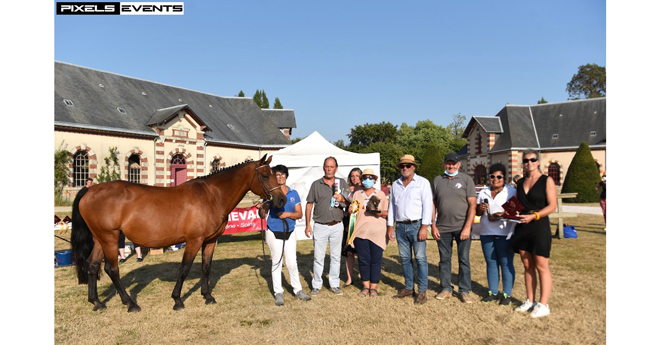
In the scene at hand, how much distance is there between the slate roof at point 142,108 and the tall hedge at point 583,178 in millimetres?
21846

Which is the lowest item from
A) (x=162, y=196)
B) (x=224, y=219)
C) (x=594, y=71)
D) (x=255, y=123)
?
(x=224, y=219)

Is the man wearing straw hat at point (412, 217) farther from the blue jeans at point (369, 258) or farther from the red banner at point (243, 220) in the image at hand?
the red banner at point (243, 220)

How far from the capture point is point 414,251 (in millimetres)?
5258

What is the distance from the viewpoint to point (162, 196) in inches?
204

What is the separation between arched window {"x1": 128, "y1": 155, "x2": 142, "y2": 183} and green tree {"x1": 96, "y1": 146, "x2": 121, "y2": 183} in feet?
4.06

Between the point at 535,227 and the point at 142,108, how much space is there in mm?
27040

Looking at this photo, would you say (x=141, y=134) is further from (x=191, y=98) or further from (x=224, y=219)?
(x=224, y=219)

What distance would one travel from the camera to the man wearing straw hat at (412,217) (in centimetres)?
518

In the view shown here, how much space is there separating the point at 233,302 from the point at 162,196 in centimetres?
180

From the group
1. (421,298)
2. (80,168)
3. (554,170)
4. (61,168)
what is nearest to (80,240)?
(421,298)

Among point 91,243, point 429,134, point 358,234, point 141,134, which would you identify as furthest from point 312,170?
point 429,134

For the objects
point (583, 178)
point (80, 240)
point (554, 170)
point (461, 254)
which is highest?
point (554, 170)

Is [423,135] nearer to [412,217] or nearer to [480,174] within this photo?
[480,174]

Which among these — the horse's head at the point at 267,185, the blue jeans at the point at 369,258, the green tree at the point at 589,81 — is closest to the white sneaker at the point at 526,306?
the blue jeans at the point at 369,258
